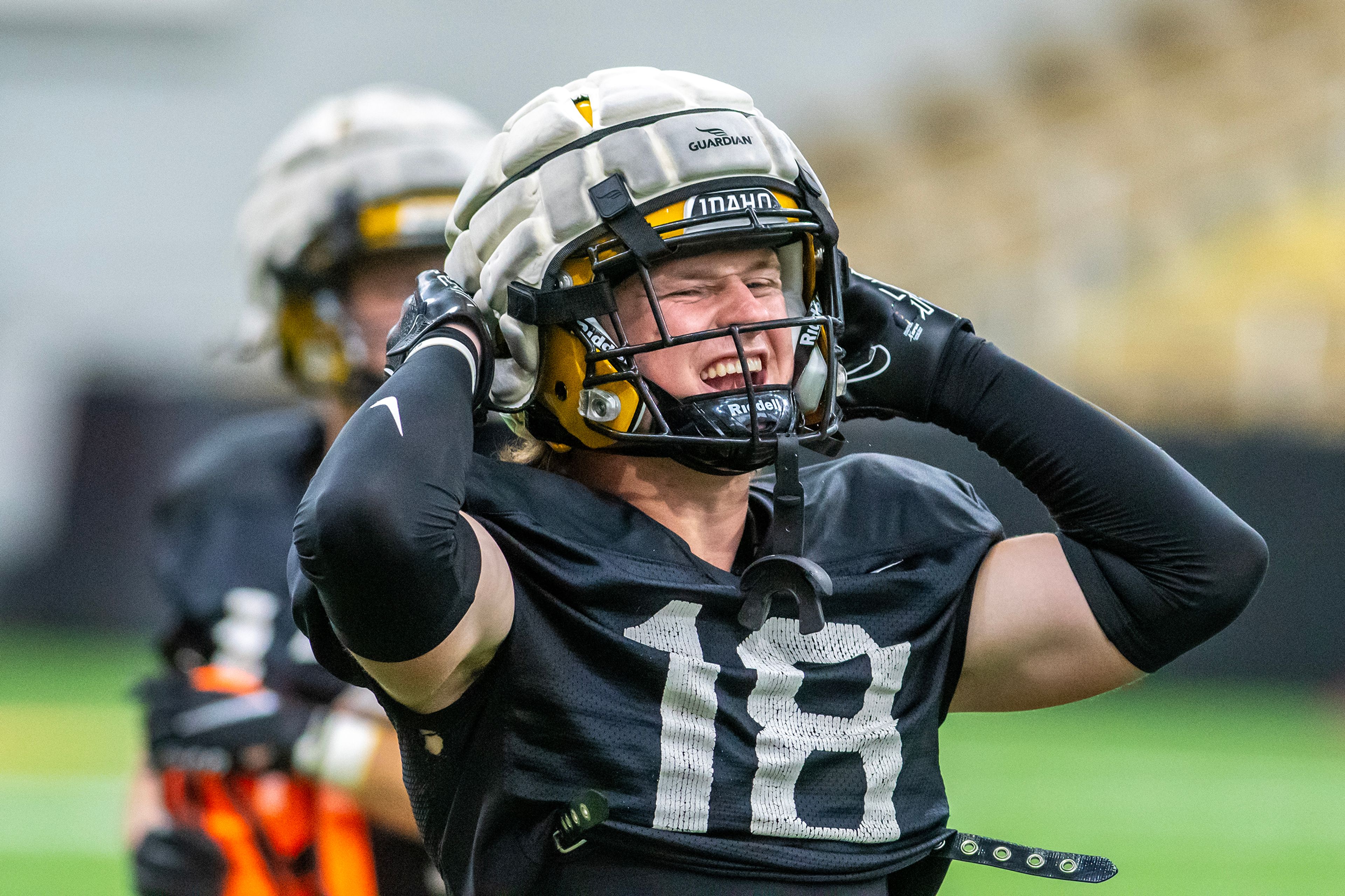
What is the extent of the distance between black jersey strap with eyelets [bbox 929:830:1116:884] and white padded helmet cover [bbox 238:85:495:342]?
154cm

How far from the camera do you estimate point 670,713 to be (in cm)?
181

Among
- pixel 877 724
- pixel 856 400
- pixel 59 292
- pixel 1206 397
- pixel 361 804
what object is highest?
pixel 59 292

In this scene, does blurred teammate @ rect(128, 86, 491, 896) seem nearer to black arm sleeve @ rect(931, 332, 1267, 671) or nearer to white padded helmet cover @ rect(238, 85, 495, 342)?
white padded helmet cover @ rect(238, 85, 495, 342)

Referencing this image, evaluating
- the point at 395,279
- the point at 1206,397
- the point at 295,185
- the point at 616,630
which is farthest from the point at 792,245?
the point at 1206,397

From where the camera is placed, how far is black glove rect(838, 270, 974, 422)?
83.0 inches

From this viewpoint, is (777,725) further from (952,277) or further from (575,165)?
(952,277)

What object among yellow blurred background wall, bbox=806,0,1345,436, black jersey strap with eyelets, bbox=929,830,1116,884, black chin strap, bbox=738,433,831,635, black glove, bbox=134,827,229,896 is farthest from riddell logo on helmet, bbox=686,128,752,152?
yellow blurred background wall, bbox=806,0,1345,436

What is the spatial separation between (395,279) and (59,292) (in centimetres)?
1121

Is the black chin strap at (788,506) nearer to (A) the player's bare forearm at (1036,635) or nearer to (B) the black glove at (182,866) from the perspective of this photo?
(A) the player's bare forearm at (1036,635)

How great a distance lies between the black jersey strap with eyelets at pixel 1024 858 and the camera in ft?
6.21

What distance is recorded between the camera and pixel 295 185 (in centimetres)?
301

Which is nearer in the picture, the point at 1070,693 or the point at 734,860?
the point at 734,860

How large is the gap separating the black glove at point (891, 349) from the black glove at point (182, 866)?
1488 mm

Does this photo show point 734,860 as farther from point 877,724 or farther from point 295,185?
point 295,185
